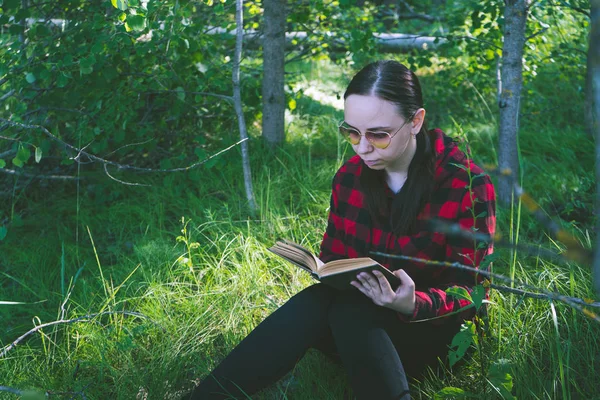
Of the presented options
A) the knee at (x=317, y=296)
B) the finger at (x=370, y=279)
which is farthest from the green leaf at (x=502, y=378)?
the knee at (x=317, y=296)

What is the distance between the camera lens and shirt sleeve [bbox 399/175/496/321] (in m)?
2.05

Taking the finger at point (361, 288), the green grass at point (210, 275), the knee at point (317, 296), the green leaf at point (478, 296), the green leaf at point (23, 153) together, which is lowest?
the green grass at point (210, 275)

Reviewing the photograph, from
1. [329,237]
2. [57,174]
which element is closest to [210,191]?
[57,174]

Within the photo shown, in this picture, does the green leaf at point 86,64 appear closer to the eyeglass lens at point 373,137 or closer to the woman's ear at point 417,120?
the eyeglass lens at point 373,137

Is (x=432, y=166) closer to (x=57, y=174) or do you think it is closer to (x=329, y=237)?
(x=329, y=237)

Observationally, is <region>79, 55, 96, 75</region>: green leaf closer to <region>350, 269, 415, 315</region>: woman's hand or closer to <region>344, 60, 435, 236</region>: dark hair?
<region>344, 60, 435, 236</region>: dark hair

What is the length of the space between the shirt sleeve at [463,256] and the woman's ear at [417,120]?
0.30 m

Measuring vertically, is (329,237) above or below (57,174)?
above

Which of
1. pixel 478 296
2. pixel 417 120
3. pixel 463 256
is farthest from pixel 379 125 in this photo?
pixel 478 296

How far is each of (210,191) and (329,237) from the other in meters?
1.64

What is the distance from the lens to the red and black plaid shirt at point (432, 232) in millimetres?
2100

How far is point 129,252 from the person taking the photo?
3.58 metres

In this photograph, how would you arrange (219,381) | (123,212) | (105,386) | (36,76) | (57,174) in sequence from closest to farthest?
1. (219,381)
2. (105,386)
3. (36,76)
4. (123,212)
5. (57,174)

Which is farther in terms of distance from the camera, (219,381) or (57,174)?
(57,174)
